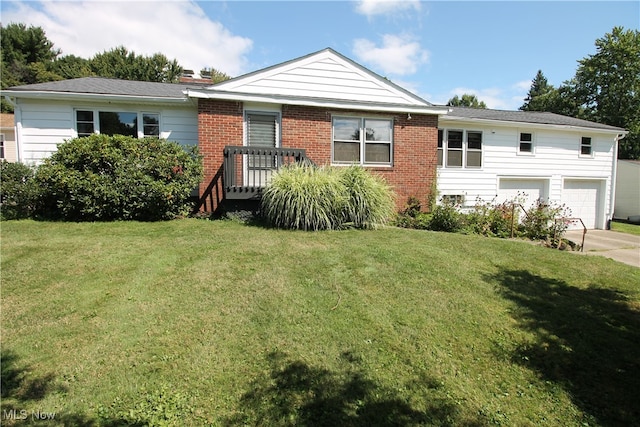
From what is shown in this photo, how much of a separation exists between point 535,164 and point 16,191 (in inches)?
693

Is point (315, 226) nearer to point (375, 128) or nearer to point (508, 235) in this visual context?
point (375, 128)

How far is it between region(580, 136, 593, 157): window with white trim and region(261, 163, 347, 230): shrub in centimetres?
1405

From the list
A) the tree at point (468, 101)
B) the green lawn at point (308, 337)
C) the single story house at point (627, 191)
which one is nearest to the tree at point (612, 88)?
the single story house at point (627, 191)

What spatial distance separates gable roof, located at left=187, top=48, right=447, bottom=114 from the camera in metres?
9.74

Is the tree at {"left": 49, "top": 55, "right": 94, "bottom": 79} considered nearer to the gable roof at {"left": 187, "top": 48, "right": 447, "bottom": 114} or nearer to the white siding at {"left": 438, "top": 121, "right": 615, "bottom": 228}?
the gable roof at {"left": 187, "top": 48, "right": 447, "bottom": 114}

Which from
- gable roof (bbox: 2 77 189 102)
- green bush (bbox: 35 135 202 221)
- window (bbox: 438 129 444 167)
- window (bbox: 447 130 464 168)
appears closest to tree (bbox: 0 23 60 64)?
gable roof (bbox: 2 77 189 102)

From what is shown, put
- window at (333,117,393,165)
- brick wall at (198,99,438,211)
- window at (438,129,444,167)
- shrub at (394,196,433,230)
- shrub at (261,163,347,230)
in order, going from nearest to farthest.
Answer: shrub at (261,163,347,230) < brick wall at (198,99,438,211) < shrub at (394,196,433,230) < window at (333,117,393,165) < window at (438,129,444,167)

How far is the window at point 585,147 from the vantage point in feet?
51.5

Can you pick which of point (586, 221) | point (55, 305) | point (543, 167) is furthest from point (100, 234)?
point (586, 221)

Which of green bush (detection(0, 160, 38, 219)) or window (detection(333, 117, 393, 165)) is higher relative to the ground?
window (detection(333, 117, 393, 165))

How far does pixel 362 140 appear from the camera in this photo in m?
10.9

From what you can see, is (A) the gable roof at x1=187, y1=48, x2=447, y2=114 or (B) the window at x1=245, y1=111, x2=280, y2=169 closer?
(A) the gable roof at x1=187, y1=48, x2=447, y2=114

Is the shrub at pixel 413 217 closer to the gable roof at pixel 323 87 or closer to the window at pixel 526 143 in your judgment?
the gable roof at pixel 323 87

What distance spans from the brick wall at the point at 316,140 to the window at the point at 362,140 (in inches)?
8.8
